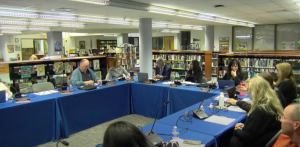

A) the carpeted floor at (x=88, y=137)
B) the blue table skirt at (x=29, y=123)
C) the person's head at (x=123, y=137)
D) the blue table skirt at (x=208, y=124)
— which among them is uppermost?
the person's head at (x=123, y=137)

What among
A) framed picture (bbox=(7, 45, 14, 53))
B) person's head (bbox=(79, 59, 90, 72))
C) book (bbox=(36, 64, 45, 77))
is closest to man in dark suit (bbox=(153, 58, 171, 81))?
person's head (bbox=(79, 59, 90, 72))

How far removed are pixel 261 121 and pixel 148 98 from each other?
3324 mm

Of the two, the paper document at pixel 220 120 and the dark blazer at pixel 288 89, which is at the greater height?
the dark blazer at pixel 288 89

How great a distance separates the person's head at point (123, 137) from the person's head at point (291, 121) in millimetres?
1354

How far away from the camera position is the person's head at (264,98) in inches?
105

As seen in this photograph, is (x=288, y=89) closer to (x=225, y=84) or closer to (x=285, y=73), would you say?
(x=285, y=73)

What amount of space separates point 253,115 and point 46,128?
3.57 m

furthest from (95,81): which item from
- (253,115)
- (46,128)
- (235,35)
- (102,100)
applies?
(235,35)

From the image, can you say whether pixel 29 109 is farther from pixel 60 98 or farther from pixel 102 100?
pixel 102 100

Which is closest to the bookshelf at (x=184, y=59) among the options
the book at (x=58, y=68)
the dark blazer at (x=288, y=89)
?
the book at (x=58, y=68)

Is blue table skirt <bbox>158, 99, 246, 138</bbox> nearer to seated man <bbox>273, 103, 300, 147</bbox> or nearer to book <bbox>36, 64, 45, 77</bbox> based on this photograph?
seated man <bbox>273, 103, 300, 147</bbox>

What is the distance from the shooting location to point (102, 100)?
5.32 meters

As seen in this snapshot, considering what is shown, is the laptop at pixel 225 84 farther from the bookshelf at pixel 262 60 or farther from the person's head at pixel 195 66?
the bookshelf at pixel 262 60

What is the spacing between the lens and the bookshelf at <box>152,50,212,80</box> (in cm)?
1041
